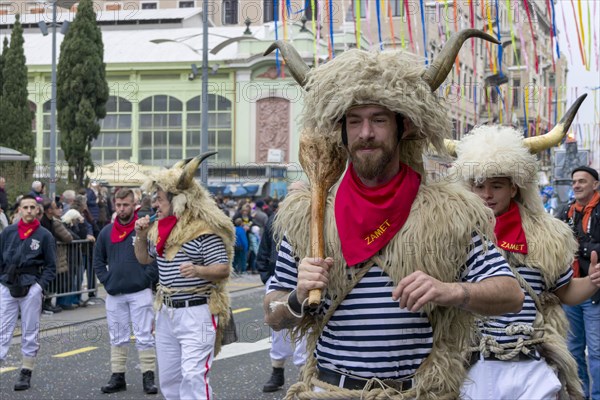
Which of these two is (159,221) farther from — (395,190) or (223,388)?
(395,190)

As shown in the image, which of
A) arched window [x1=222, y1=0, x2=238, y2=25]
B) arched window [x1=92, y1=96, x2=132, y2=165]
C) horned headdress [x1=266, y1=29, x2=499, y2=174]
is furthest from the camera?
arched window [x1=222, y1=0, x2=238, y2=25]

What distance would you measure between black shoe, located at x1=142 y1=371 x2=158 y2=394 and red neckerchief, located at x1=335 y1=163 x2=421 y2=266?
5.36m

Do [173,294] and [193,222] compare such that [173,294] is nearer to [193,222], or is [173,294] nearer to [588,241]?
[193,222]

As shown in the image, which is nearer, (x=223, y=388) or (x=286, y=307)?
(x=286, y=307)

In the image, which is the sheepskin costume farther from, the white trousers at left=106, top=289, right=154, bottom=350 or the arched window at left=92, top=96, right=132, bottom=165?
the arched window at left=92, top=96, right=132, bottom=165

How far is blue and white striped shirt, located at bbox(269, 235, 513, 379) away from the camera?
3.27 m

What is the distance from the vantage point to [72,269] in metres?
13.8

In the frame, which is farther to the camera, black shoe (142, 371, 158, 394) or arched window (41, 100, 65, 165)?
arched window (41, 100, 65, 165)

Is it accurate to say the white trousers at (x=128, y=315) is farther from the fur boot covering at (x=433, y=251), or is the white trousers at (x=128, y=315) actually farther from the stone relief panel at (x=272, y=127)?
the stone relief panel at (x=272, y=127)

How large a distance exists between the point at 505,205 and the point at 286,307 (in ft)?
6.98

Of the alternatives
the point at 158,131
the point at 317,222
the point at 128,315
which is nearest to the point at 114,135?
the point at 158,131

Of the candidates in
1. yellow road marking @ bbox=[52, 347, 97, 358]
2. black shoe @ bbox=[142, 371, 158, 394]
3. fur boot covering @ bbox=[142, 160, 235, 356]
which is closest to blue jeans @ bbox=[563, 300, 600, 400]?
fur boot covering @ bbox=[142, 160, 235, 356]

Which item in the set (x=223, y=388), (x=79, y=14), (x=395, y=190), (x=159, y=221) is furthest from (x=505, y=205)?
(x=79, y=14)

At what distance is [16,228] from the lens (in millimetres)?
9289
